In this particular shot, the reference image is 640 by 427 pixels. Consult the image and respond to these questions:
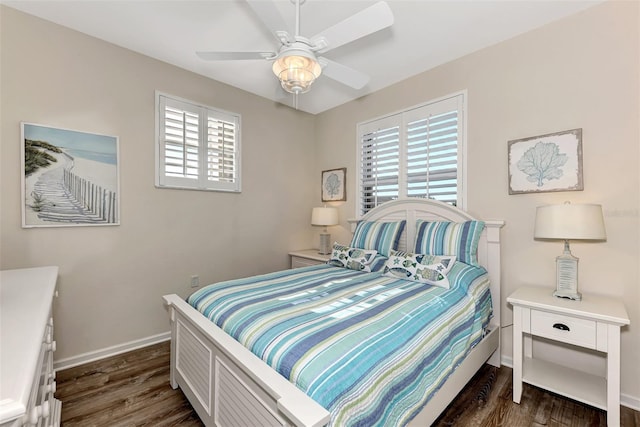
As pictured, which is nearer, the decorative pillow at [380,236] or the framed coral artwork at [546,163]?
the framed coral artwork at [546,163]

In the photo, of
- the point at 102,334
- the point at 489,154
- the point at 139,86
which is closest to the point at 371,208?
the point at 489,154

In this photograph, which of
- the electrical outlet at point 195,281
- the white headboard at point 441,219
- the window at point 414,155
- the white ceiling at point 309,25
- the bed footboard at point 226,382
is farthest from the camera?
the electrical outlet at point 195,281

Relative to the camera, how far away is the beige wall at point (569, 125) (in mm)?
1949

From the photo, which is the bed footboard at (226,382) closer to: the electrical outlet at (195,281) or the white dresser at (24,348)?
the white dresser at (24,348)

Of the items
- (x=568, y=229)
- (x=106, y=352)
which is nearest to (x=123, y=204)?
(x=106, y=352)

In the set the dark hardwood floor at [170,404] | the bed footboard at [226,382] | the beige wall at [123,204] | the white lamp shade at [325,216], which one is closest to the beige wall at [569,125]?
the dark hardwood floor at [170,404]

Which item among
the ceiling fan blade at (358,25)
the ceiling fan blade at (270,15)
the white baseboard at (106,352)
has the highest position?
the ceiling fan blade at (270,15)

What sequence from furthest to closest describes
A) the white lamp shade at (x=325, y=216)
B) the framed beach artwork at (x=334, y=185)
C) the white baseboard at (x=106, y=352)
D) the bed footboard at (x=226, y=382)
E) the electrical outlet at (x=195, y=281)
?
the framed beach artwork at (x=334, y=185)
the white lamp shade at (x=325, y=216)
the electrical outlet at (x=195, y=281)
the white baseboard at (x=106, y=352)
the bed footboard at (x=226, y=382)

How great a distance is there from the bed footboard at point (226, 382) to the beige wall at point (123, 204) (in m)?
0.96

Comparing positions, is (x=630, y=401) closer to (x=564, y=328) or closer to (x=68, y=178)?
(x=564, y=328)

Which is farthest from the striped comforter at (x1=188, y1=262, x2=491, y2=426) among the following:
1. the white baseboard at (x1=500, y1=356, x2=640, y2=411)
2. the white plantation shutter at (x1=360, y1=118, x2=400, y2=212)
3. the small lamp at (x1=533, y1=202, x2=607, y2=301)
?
the white plantation shutter at (x1=360, y1=118, x2=400, y2=212)

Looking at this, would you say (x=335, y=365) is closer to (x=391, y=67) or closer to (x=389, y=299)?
(x=389, y=299)

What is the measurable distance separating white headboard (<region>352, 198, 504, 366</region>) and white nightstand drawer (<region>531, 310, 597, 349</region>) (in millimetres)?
518

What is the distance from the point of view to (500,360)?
95.9 inches
